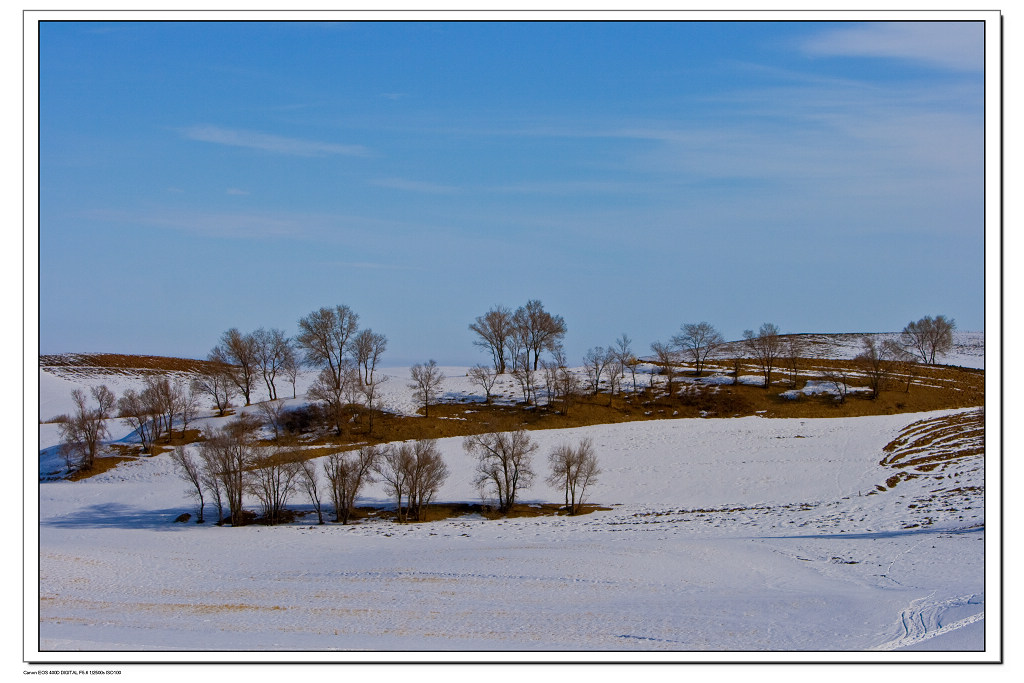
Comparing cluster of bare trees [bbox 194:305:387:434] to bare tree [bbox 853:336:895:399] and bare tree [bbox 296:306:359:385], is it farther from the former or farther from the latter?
bare tree [bbox 853:336:895:399]

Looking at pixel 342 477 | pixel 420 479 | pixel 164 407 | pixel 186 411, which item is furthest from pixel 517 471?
pixel 164 407

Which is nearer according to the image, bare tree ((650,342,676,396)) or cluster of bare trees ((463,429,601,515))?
cluster of bare trees ((463,429,601,515))

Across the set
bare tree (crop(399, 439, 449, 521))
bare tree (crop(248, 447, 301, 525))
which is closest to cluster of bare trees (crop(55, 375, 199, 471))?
bare tree (crop(248, 447, 301, 525))

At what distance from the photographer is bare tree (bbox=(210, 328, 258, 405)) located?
73562 mm

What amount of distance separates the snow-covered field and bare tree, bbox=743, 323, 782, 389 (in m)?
29.8

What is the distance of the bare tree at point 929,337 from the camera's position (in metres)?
97.0

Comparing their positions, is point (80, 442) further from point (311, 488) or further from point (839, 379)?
point (839, 379)

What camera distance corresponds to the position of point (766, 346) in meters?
83.4

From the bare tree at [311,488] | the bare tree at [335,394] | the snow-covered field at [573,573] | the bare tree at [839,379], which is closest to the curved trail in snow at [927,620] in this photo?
the snow-covered field at [573,573]

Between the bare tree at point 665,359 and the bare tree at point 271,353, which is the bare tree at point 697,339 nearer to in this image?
the bare tree at point 665,359
